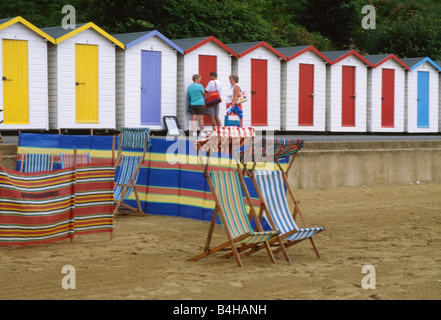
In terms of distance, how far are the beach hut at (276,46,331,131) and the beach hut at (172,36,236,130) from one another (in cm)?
192

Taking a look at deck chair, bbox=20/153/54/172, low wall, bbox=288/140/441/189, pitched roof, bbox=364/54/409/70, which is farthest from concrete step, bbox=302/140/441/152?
deck chair, bbox=20/153/54/172

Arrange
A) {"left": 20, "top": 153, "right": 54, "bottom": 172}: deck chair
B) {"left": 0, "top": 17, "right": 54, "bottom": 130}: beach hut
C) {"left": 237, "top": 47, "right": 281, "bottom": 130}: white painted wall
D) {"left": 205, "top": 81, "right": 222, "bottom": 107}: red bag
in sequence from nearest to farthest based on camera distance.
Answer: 1. {"left": 20, "top": 153, "right": 54, "bottom": 172}: deck chair
2. {"left": 0, "top": 17, "right": 54, "bottom": 130}: beach hut
3. {"left": 205, "top": 81, "right": 222, "bottom": 107}: red bag
4. {"left": 237, "top": 47, "right": 281, "bottom": 130}: white painted wall

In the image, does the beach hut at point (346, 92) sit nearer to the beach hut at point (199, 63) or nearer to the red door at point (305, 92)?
the red door at point (305, 92)

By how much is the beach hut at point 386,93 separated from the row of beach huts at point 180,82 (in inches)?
1.2

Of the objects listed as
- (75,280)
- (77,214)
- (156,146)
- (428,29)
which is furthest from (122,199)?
(428,29)

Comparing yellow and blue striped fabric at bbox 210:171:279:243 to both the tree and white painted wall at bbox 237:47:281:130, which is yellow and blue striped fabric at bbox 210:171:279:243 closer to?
white painted wall at bbox 237:47:281:130

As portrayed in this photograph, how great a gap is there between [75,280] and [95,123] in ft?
40.0

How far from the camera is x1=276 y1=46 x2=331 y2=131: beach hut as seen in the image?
2230cm

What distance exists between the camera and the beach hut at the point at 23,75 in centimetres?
1741

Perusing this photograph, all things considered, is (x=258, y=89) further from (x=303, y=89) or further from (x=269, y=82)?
(x=303, y=89)

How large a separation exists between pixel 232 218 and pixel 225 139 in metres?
0.80

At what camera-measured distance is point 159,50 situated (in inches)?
786

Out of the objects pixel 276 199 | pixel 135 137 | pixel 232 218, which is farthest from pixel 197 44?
pixel 232 218
